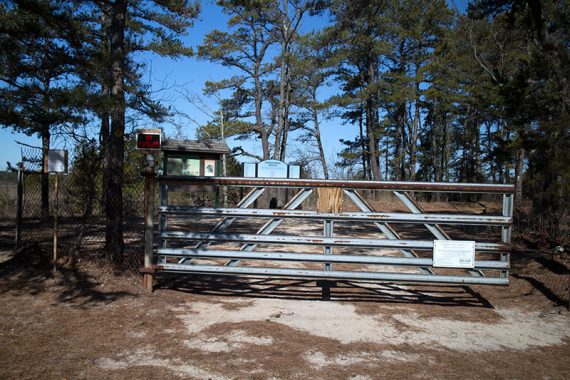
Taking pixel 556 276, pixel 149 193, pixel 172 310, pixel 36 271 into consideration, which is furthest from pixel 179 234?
pixel 556 276

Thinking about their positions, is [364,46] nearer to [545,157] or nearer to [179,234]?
[545,157]

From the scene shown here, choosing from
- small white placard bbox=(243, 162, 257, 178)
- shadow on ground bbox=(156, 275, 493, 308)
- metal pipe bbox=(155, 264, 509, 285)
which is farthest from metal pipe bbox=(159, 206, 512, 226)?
small white placard bbox=(243, 162, 257, 178)

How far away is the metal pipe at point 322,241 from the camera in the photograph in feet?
17.3

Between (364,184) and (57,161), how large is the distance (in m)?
4.92

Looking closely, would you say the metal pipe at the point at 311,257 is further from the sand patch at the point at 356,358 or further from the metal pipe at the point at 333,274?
the sand patch at the point at 356,358

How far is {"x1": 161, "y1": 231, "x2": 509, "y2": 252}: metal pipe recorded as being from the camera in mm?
5258

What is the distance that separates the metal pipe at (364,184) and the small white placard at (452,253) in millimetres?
684

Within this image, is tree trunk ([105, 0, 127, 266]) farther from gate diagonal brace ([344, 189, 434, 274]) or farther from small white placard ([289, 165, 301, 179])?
small white placard ([289, 165, 301, 179])

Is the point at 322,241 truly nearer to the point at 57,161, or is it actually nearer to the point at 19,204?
the point at 57,161

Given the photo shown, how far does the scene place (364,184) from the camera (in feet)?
17.1

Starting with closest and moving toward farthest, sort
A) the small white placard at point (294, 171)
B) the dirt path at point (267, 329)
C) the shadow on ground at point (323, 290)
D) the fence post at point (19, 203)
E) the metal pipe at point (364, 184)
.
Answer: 1. the dirt path at point (267, 329)
2. the metal pipe at point (364, 184)
3. the shadow on ground at point (323, 290)
4. the fence post at point (19, 203)
5. the small white placard at point (294, 171)

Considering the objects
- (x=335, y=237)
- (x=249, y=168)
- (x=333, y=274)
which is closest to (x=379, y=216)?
(x=335, y=237)

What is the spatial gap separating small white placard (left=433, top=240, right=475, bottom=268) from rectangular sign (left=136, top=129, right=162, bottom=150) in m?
3.99

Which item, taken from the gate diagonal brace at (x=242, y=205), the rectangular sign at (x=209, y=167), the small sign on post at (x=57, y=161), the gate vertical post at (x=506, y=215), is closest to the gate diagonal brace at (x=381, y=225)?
the gate vertical post at (x=506, y=215)
